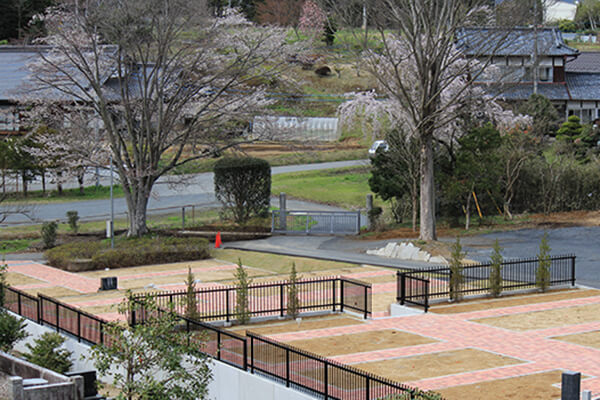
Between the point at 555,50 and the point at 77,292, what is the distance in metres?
51.2

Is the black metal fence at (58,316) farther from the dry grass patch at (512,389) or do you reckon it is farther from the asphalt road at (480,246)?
the asphalt road at (480,246)

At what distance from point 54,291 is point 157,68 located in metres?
12.3

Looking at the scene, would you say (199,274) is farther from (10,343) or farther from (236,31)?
(236,31)

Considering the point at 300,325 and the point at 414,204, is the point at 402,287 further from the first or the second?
the point at 414,204

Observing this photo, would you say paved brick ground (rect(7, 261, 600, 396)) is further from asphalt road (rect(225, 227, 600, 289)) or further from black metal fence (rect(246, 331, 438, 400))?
asphalt road (rect(225, 227, 600, 289))

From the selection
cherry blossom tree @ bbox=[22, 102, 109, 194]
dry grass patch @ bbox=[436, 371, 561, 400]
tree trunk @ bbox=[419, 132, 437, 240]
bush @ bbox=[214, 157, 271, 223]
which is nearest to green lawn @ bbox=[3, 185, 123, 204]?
cherry blossom tree @ bbox=[22, 102, 109, 194]

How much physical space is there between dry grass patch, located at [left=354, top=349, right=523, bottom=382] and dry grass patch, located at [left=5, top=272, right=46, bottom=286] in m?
16.6

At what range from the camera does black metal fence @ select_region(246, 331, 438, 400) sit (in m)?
14.6

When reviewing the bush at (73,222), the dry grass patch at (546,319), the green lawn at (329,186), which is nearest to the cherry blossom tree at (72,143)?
the bush at (73,222)

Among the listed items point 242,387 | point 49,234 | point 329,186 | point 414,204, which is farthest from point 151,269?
point 329,186

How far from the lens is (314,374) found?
15586 millimetres

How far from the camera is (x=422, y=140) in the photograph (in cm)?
3512

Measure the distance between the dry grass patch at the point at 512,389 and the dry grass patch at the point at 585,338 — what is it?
324 centimetres

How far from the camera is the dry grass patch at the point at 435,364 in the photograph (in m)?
17.1
